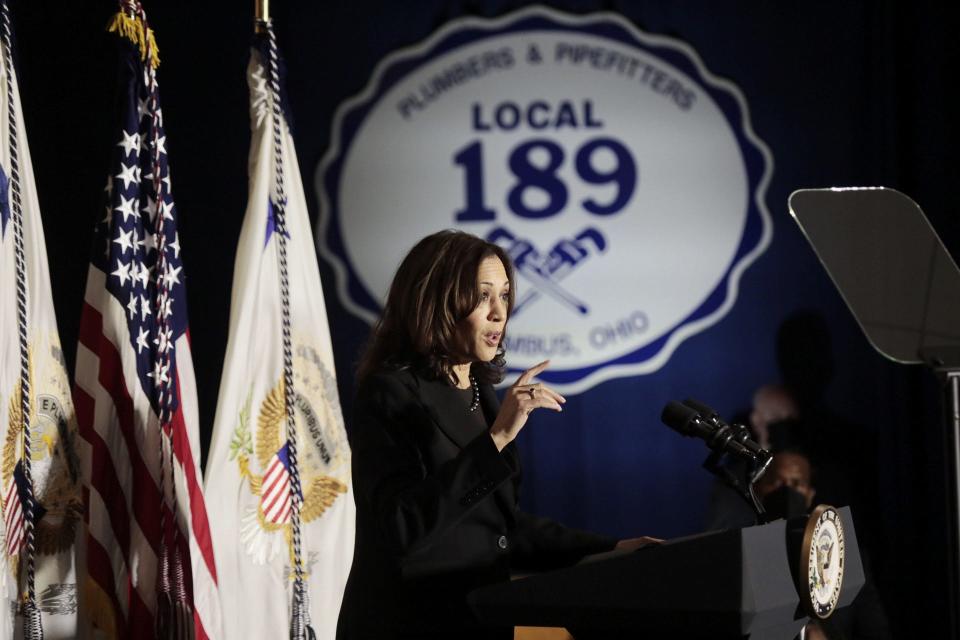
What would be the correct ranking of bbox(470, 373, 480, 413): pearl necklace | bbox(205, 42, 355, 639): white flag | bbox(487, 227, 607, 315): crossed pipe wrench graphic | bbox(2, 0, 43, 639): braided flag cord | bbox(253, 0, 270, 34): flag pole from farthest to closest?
bbox(487, 227, 607, 315): crossed pipe wrench graphic, bbox(253, 0, 270, 34): flag pole, bbox(205, 42, 355, 639): white flag, bbox(2, 0, 43, 639): braided flag cord, bbox(470, 373, 480, 413): pearl necklace

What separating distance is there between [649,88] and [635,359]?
93 centimetres

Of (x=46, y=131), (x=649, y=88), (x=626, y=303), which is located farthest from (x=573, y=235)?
(x=46, y=131)

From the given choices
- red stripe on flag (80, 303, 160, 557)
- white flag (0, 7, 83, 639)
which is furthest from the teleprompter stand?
white flag (0, 7, 83, 639)

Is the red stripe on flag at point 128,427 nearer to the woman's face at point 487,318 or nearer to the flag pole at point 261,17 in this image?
the flag pole at point 261,17

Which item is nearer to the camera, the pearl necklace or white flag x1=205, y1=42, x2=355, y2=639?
the pearl necklace

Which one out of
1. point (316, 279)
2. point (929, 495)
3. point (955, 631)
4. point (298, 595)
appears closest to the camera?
point (955, 631)

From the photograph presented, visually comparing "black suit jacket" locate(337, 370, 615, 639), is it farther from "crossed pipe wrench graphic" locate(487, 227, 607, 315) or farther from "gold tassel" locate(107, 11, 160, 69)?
"crossed pipe wrench graphic" locate(487, 227, 607, 315)

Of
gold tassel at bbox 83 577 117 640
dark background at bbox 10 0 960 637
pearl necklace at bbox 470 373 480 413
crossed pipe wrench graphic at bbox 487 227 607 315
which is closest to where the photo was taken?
pearl necklace at bbox 470 373 480 413

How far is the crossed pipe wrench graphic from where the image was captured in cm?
387

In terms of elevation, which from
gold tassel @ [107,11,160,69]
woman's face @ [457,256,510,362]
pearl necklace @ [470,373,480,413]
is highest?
gold tassel @ [107,11,160,69]

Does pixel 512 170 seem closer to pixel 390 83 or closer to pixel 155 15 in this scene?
pixel 390 83

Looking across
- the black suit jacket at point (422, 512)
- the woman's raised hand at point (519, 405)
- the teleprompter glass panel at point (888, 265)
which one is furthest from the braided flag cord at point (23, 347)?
the teleprompter glass panel at point (888, 265)

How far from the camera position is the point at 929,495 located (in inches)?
146

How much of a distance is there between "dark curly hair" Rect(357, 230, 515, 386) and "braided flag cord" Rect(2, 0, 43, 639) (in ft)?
3.59
